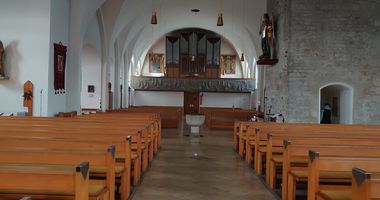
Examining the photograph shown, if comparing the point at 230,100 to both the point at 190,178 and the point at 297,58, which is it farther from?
the point at 190,178

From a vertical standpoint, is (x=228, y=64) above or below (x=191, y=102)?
above

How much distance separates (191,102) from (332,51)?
17.8 metres

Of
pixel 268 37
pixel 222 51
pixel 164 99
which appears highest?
pixel 222 51

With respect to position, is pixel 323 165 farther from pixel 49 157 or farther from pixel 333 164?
pixel 49 157

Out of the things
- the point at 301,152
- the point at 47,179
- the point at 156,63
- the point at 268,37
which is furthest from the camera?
the point at 156,63

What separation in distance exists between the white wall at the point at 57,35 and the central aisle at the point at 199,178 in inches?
140

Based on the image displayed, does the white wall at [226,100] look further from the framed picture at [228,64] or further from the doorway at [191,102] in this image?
the framed picture at [228,64]

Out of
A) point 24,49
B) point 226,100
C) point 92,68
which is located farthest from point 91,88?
point 226,100

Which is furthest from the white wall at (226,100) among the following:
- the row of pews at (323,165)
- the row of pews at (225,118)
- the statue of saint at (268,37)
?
the row of pews at (323,165)

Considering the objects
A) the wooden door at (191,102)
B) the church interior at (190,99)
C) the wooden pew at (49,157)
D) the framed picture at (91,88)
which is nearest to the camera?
the wooden pew at (49,157)

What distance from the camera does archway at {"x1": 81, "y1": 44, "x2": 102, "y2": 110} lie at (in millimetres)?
18406

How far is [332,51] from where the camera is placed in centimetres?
1336

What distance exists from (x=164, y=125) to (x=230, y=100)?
1337 centimetres

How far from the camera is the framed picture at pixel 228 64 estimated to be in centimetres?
3052
